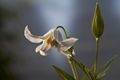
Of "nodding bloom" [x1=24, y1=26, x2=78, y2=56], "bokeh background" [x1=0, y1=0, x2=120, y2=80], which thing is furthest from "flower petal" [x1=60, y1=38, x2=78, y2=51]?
"bokeh background" [x1=0, y1=0, x2=120, y2=80]

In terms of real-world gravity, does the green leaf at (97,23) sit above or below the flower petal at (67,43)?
above

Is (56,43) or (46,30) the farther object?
(46,30)

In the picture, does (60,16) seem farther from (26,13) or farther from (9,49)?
(9,49)

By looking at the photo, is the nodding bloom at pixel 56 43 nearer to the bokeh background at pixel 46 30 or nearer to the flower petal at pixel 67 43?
the flower petal at pixel 67 43

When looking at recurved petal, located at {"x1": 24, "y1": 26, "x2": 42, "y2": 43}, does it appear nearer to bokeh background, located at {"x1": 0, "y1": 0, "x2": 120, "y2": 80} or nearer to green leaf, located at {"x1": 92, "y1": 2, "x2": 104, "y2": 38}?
green leaf, located at {"x1": 92, "y1": 2, "x2": 104, "y2": 38}

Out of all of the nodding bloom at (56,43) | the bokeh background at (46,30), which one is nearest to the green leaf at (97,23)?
the nodding bloom at (56,43)

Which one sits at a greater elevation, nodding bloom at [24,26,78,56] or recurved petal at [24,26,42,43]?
recurved petal at [24,26,42,43]

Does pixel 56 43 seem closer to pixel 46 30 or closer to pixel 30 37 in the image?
pixel 30 37

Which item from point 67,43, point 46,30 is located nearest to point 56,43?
point 67,43
